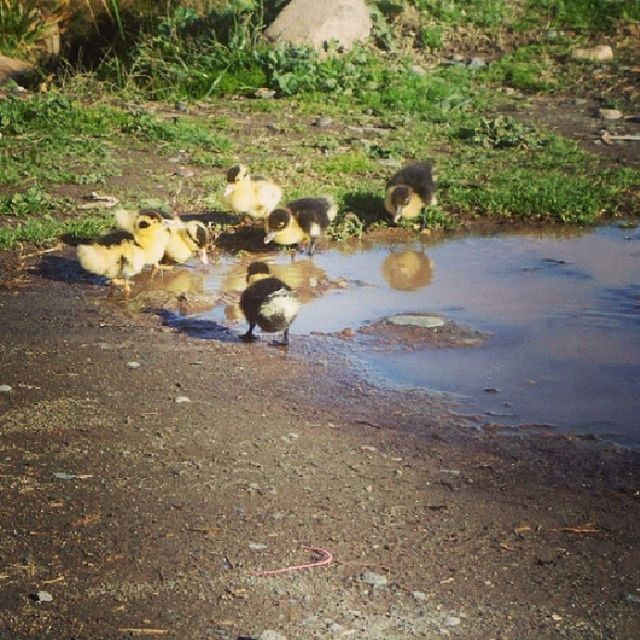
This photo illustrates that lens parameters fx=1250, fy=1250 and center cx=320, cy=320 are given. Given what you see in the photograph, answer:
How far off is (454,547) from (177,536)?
112cm

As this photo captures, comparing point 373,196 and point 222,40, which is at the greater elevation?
point 222,40

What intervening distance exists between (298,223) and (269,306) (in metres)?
2.04

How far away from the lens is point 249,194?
968 cm

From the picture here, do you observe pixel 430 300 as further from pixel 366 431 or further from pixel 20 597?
pixel 20 597

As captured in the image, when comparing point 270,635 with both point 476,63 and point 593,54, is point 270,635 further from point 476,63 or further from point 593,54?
point 593,54

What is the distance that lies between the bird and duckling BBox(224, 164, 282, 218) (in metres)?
0.25

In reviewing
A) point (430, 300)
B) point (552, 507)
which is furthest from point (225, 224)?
point (552, 507)

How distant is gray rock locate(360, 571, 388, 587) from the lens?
475 centimetres

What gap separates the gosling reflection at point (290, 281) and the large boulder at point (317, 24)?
6.52 m

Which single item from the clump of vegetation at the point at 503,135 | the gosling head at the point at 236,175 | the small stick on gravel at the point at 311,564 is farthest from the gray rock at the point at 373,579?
the clump of vegetation at the point at 503,135

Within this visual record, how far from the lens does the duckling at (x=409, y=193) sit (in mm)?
9742

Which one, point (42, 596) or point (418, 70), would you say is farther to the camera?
point (418, 70)

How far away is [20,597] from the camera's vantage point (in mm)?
4609

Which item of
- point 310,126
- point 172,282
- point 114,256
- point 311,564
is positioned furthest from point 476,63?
point 311,564
